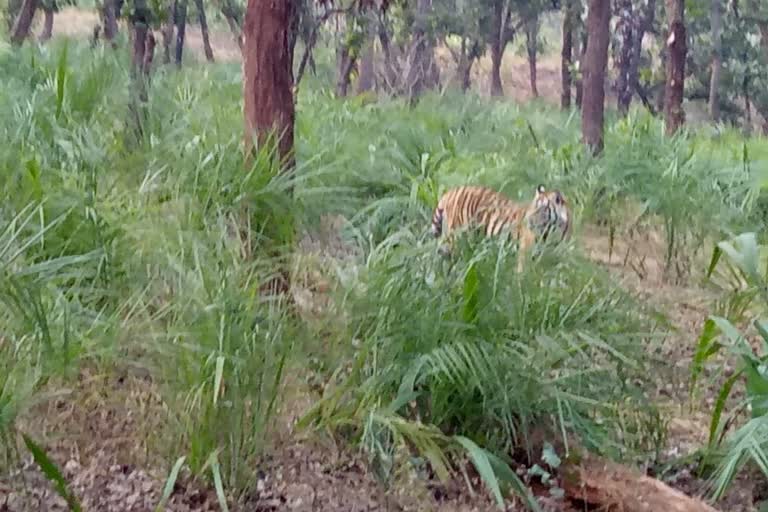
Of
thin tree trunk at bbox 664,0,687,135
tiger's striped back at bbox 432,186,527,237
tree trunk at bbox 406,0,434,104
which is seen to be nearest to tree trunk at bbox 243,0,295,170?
tiger's striped back at bbox 432,186,527,237

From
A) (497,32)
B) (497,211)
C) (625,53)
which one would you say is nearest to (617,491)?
(497,211)

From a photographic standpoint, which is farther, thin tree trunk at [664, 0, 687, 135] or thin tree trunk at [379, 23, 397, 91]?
thin tree trunk at [379, 23, 397, 91]

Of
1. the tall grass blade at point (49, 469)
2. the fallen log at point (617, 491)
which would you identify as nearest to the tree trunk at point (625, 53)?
the fallen log at point (617, 491)

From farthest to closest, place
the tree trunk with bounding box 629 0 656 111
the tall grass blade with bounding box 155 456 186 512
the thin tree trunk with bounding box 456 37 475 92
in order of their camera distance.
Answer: the thin tree trunk with bounding box 456 37 475 92
the tree trunk with bounding box 629 0 656 111
the tall grass blade with bounding box 155 456 186 512

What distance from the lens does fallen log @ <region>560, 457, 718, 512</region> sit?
12.1 feet

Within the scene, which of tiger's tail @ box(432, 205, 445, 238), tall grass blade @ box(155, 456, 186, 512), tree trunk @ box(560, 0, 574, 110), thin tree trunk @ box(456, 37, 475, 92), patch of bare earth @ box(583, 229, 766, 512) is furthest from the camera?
thin tree trunk @ box(456, 37, 475, 92)

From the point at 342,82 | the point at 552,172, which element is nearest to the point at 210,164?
the point at 552,172

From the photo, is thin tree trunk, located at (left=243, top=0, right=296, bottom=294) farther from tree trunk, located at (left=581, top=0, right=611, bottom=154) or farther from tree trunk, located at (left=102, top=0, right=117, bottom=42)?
tree trunk, located at (left=102, top=0, right=117, bottom=42)

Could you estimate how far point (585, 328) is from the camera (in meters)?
4.09

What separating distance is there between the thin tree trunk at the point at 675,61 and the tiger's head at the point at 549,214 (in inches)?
204

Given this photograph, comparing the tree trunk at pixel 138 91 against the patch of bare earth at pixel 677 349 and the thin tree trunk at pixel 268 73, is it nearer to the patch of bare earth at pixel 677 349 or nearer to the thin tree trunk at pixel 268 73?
the thin tree trunk at pixel 268 73

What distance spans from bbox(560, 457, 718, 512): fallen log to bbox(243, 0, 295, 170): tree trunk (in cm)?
201

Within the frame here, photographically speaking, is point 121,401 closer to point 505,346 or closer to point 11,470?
point 11,470

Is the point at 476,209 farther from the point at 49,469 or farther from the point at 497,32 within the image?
the point at 497,32
